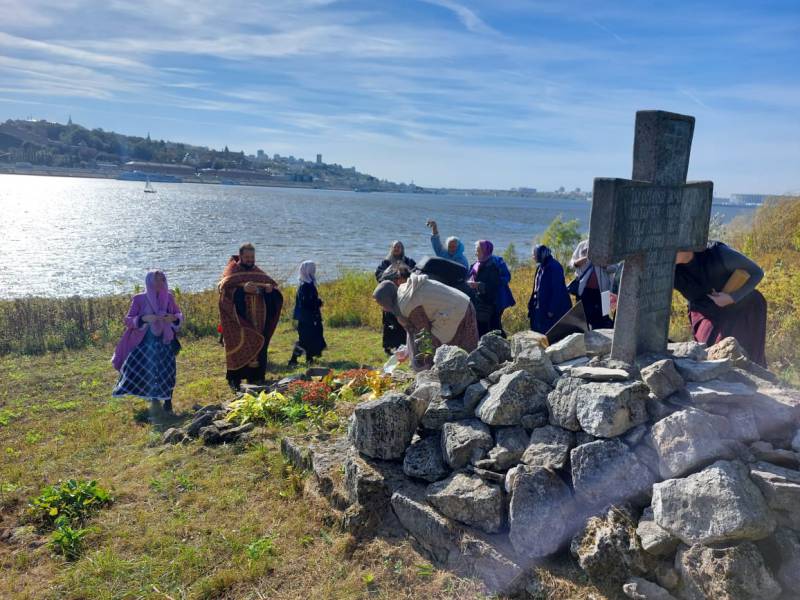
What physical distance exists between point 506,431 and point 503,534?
59 cm

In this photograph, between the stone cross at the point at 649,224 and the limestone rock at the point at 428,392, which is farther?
the limestone rock at the point at 428,392

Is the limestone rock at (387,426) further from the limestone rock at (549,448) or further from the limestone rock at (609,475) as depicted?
the limestone rock at (609,475)

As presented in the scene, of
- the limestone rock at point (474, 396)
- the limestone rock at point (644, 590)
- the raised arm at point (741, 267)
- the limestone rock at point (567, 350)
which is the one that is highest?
the raised arm at point (741, 267)

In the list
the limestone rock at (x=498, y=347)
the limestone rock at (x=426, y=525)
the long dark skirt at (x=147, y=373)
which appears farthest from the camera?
the long dark skirt at (x=147, y=373)

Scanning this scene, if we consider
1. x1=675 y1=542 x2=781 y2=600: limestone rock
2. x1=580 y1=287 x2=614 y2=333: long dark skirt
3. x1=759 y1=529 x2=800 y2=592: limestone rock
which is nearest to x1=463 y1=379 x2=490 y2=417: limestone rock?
x1=675 y1=542 x2=781 y2=600: limestone rock

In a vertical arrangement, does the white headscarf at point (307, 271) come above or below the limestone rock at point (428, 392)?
above

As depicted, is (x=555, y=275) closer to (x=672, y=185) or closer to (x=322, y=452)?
(x=672, y=185)

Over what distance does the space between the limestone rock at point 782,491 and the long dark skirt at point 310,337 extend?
24.7 feet

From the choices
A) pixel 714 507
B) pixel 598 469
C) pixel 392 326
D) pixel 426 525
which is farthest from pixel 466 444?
pixel 392 326

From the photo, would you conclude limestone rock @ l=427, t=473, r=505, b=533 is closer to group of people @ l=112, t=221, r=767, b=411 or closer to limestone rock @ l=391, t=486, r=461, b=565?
limestone rock @ l=391, t=486, r=461, b=565

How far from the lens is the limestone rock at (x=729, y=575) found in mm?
2551

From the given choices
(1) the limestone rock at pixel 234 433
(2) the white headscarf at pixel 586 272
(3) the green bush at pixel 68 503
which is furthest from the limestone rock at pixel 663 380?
(3) the green bush at pixel 68 503

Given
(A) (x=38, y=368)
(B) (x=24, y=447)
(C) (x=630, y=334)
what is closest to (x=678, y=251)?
(C) (x=630, y=334)

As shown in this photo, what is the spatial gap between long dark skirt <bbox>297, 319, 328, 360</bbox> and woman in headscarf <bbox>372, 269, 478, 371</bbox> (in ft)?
13.8
